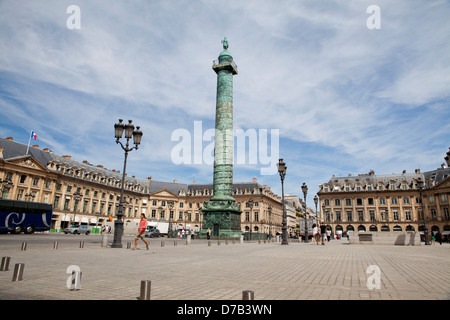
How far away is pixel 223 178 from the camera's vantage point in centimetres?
3625

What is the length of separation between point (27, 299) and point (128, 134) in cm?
1279

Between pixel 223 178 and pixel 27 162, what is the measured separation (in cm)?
3922

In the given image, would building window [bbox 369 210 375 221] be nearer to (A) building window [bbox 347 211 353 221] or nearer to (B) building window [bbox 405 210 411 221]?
(A) building window [bbox 347 211 353 221]

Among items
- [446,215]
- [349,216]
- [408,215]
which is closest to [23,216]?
[349,216]

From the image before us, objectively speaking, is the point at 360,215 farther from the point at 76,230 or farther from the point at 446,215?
the point at 76,230

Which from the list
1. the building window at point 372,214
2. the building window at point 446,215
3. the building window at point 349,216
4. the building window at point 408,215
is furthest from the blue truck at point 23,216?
the building window at point 446,215

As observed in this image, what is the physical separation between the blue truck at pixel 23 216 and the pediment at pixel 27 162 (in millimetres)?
22134

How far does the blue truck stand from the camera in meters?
30.3

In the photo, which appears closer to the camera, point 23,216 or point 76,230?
point 23,216

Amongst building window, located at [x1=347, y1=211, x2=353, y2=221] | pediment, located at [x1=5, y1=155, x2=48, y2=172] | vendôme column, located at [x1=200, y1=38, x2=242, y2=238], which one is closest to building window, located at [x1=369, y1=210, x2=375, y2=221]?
building window, located at [x1=347, y1=211, x2=353, y2=221]
